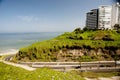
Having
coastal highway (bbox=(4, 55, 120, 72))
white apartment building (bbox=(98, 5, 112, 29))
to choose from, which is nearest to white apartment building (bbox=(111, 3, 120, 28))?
white apartment building (bbox=(98, 5, 112, 29))

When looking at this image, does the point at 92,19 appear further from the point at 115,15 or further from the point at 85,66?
the point at 85,66

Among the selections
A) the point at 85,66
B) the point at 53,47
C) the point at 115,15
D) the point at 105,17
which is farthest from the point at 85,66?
the point at 115,15

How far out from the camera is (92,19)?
114000mm

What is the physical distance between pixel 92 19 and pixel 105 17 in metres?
8.47

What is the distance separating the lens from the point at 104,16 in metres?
108

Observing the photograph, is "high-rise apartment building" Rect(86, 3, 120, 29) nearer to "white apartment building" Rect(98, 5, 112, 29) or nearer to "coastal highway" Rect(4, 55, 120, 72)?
"white apartment building" Rect(98, 5, 112, 29)

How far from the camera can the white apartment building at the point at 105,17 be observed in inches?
4208

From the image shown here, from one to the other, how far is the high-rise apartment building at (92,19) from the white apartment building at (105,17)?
11.2 feet

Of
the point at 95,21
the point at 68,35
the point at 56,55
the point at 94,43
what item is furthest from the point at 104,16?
A: the point at 56,55

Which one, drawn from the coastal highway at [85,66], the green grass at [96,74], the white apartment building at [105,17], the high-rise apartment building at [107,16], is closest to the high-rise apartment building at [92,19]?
the high-rise apartment building at [107,16]

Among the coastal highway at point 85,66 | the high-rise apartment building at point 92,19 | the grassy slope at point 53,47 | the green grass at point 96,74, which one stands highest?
the high-rise apartment building at point 92,19

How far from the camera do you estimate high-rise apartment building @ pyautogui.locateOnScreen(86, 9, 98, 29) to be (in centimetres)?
11174

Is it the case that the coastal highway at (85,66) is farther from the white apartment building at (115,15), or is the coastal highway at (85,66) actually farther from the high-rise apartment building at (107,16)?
the white apartment building at (115,15)

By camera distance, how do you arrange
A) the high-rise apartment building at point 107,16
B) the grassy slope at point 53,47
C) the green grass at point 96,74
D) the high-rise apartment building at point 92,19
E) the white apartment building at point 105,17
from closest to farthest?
the green grass at point 96,74
the grassy slope at point 53,47
the white apartment building at point 105,17
the high-rise apartment building at point 107,16
the high-rise apartment building at point 92,19
